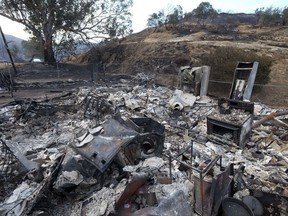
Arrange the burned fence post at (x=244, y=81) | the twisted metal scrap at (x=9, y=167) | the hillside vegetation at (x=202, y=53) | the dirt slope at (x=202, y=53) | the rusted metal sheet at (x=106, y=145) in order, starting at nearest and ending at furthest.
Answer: the rusted metal sheet at (x=106, y=145) → the twisted metal scrap at (x=9, y=167) → the burned fence post at (x=244, y=81) → the dirt slope at (x=202, y=53) → the hillside vegetation at (x=202, y=53)

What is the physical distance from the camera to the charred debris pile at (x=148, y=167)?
10.4 ft

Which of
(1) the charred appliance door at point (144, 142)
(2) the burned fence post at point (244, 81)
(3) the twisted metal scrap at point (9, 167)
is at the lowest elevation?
(3) the twisted metal scrap at point (9, 167)

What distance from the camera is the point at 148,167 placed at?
3.96 m

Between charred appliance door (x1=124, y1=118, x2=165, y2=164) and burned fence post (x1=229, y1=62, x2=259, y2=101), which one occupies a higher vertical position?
burned fence post (x1=229, y1=62, x2=259, y2=101)

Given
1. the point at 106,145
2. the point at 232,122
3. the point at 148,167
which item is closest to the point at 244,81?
the point at 232,122

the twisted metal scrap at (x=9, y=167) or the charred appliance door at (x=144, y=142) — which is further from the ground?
the charred appliance door at (x=144, y=142)

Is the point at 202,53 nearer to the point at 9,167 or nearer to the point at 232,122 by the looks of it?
the point at 232,122

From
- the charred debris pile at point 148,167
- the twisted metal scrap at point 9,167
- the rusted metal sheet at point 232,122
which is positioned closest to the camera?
the charred debris pile at point 148,167

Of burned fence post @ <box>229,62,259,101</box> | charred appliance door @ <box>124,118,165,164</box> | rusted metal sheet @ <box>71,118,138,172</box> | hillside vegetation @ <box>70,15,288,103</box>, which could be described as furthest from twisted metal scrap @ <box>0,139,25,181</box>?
hillside vegetation @ <box>70,15,288,103</box>

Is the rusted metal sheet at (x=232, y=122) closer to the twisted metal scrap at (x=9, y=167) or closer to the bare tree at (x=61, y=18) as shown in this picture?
the twisted metal scrap at (x=9, y=167)

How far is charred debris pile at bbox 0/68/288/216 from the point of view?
3182 mm

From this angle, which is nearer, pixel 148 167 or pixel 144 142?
pixel 148 167

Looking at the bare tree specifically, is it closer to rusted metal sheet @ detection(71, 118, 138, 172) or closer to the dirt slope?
the dirt slope

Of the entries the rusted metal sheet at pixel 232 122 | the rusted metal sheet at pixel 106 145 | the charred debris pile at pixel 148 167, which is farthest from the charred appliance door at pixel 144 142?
the rusted metal sheet at pixel 232 122
